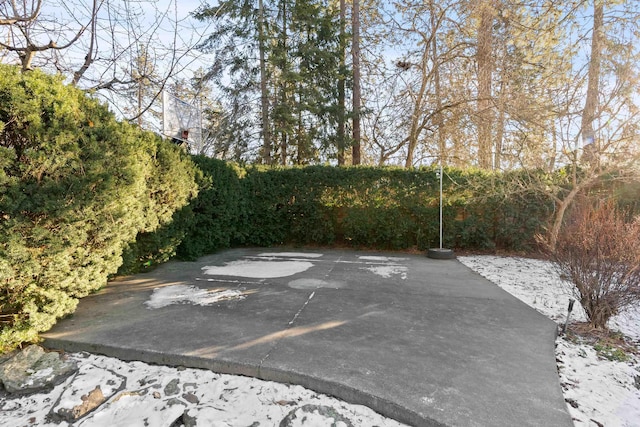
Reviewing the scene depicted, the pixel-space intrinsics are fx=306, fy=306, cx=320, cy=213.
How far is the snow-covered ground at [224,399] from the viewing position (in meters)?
1.62

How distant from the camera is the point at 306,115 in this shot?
11531 millimetres

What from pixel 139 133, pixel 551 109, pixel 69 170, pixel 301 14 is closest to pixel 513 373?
pixel 69 170

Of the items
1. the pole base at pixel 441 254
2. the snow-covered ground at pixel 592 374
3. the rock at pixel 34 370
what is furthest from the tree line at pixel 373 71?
the rock at pixel 34 370

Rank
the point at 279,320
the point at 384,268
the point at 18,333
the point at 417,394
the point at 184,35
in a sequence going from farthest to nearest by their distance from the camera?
1. the point at 384,268
2. the point at 184,35
3. the point at 279,320
4. the point at 18,333
5. the point at 417,394

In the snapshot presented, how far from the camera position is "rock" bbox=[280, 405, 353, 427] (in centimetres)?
158

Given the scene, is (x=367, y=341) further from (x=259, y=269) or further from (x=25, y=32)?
(x=25, y=32)

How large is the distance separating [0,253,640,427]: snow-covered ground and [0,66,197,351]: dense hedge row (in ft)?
2.15

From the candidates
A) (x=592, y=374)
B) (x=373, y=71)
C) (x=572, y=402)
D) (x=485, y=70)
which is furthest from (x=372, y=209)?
(x=373, y=71)

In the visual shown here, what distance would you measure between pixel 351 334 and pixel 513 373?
1.10 m

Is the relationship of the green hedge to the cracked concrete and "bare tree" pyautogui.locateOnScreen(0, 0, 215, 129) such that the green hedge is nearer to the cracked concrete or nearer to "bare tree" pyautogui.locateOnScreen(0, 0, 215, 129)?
"bare tree" pyautogui.locateOnScreen(0, 0, 215, 129)

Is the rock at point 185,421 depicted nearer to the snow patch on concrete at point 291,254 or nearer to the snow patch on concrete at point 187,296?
the snow patch on concrete at point 187,296

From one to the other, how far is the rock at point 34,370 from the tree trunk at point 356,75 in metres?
9.77

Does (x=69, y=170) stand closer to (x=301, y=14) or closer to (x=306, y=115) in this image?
(x=306, y=115)

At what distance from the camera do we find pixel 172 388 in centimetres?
185
